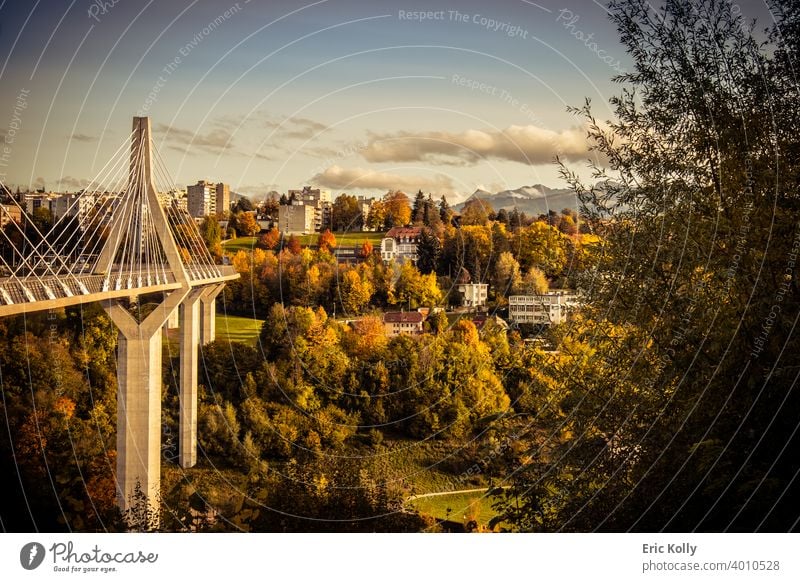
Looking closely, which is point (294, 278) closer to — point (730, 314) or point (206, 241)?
point (206, 241)

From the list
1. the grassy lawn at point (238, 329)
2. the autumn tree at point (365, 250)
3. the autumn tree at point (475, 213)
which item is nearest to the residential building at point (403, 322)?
the autumn tree at point (365, 250)

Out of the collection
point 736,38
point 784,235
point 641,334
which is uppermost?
point 736,38

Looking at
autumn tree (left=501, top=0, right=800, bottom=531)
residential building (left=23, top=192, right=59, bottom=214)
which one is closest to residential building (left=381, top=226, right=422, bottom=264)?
residential building (left=23, top=192, right=59, bottom=214)

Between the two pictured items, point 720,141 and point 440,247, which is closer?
point 720,141

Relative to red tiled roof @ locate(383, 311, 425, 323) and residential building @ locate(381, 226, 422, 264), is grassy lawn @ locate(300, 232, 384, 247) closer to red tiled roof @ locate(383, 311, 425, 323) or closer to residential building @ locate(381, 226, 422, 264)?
residential building @ locate(381, 226, 422, 264)

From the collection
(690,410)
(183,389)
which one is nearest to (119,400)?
(183,389)
